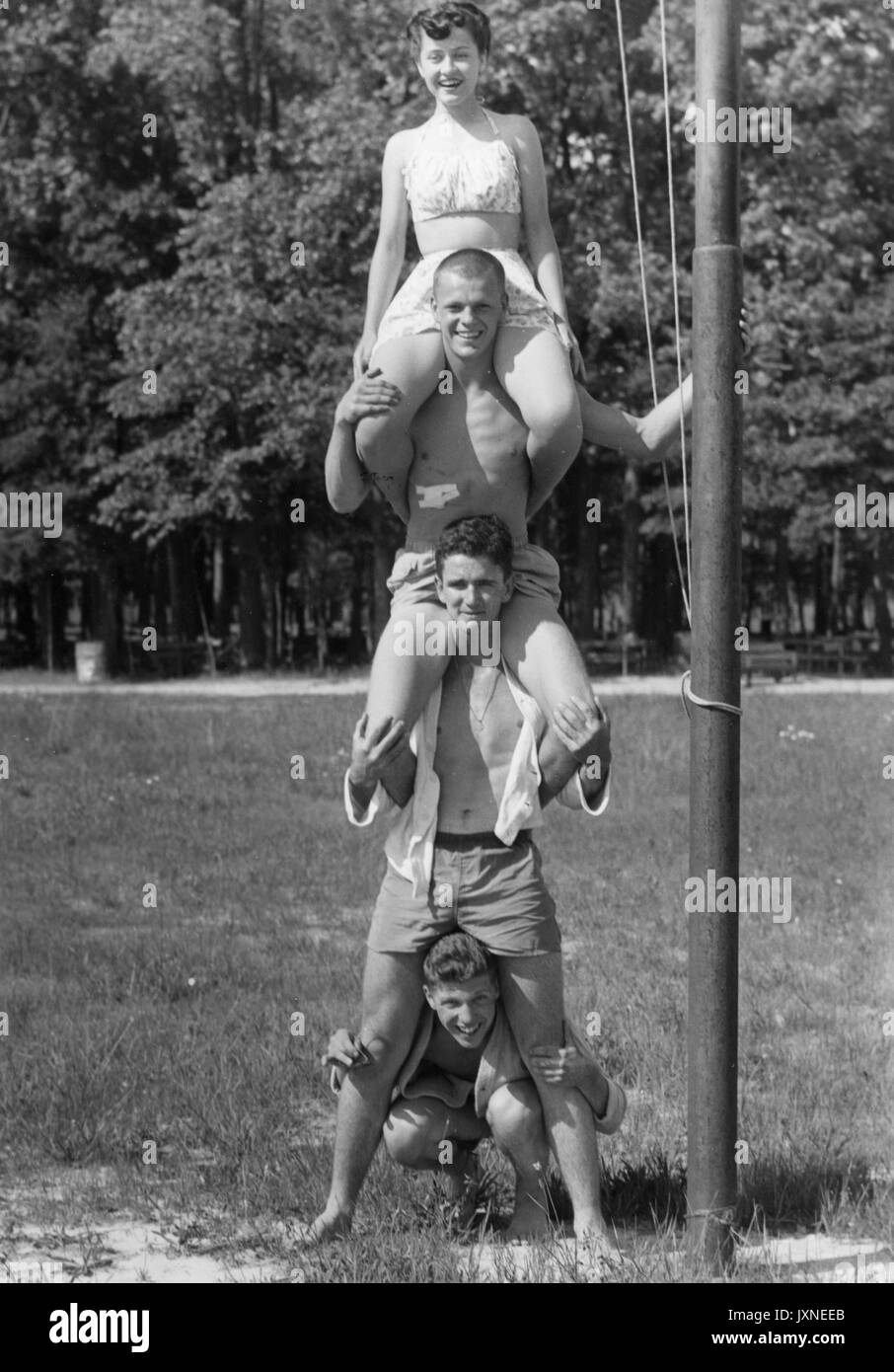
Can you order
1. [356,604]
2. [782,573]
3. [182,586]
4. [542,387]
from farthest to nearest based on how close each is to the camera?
[356,604], [782,573], [182,586], [542,387]

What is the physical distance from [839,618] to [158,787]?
36842mm

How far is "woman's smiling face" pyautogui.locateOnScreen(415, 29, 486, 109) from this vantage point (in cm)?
482

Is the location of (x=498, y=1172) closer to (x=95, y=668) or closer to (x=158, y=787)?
(x=158, y=787)

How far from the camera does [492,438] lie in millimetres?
4805

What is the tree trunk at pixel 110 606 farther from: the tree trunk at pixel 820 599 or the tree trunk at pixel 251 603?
the tree trunk at pixel 820 599

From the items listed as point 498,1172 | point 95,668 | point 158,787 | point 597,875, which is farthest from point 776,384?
point 498,1172

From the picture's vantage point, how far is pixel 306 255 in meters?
28.0

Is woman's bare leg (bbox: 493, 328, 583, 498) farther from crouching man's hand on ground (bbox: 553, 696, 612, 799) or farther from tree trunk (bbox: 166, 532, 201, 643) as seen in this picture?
tree trunk (bbox: 166, 532, 201, 643)

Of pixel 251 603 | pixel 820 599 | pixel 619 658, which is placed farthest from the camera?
pixel 820 599

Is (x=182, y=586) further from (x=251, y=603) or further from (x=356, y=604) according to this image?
(x=356, y=604)

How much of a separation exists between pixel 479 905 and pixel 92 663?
27.4m

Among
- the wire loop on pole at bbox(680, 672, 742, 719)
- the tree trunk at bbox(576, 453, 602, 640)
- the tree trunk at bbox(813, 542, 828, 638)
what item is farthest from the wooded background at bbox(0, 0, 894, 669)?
the wire loop on pole at bbox(680, 672, 742, 719)

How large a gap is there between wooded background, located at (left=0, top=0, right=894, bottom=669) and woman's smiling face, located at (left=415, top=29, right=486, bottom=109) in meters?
21.6

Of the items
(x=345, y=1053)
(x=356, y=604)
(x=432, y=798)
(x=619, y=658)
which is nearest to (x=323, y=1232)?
(x=345, y=1053)
